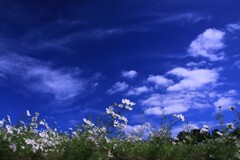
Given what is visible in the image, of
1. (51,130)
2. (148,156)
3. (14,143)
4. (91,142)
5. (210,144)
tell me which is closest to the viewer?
Answer: (14,143)

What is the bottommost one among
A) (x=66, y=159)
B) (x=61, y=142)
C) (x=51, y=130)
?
(x=66, y=159)

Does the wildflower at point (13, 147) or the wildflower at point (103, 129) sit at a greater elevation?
the wildflower at point (103, 129)

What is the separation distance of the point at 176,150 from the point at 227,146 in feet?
4.83

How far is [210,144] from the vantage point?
1276cm

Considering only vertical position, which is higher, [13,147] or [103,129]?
[103,129]

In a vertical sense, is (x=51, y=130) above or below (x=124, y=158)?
above

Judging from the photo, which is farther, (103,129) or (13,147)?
(103,129)

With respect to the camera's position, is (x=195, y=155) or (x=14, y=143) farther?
(x=195, y=155)

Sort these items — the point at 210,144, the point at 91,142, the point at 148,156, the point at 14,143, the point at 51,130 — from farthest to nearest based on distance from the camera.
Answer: the point at 210,144
the point at 51,130
the point at 148,156
the point at 91,142
the point at 14,143

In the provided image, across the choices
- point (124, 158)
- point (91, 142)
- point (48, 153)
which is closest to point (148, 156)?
point (124, 158)

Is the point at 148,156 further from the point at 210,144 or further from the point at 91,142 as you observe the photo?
the point at 210,144

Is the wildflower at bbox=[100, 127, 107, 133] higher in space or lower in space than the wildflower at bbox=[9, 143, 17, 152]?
higher

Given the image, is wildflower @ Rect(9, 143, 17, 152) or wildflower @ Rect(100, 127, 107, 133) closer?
wildflower @ Rect(9, 143, 17, 152)

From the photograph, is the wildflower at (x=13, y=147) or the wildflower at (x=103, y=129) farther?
the wildflower at (x=103, y=129)
